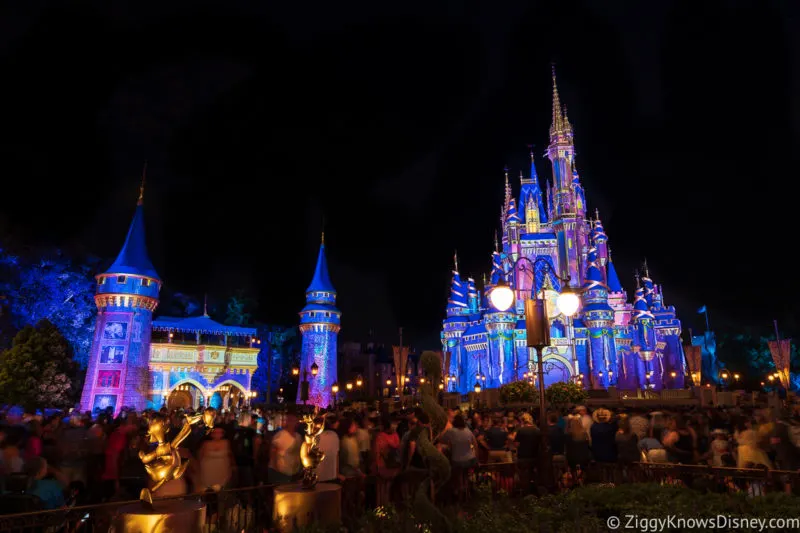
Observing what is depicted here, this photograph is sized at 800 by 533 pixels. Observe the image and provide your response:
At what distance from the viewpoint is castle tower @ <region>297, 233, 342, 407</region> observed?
43.6 m

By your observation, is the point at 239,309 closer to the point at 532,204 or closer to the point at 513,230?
the point at 513,230

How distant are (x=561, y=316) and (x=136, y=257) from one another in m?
46.1

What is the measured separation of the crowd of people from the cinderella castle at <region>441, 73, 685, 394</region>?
4523 cm

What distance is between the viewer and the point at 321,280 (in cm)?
4756

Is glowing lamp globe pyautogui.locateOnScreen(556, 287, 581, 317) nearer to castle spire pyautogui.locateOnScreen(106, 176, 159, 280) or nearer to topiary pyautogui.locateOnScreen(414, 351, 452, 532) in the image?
topiary pyautogui.locateOnScreen(414, 351, 452, 532)

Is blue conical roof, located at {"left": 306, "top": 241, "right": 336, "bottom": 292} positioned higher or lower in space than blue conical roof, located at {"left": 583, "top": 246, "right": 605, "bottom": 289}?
lower

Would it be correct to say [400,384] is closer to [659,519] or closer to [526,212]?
[659,519]

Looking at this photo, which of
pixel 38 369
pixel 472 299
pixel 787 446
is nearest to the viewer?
pixel 787 446

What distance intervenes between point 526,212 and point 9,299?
57.5 m

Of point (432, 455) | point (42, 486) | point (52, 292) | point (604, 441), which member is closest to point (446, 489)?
point (432, 455)

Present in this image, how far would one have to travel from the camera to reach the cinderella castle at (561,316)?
5841cm

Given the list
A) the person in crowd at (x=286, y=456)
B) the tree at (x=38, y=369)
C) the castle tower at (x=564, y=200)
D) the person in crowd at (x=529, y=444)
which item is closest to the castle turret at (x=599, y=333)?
the castle tower at (x=564, y=200)

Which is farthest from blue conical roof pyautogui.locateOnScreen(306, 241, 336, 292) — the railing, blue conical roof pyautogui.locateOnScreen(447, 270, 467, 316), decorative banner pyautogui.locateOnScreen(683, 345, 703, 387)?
the railing

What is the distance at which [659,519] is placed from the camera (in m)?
6.25
